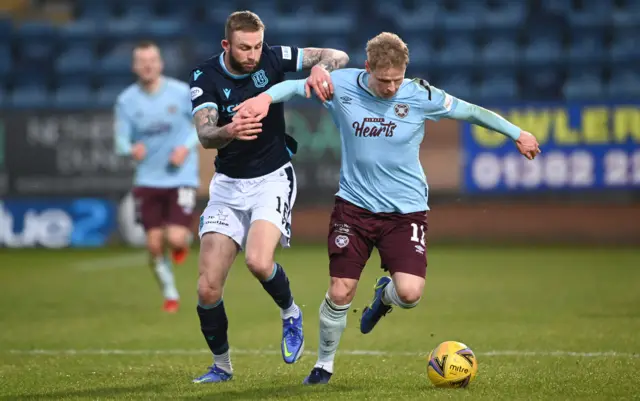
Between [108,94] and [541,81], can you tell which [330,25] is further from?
[108,94]

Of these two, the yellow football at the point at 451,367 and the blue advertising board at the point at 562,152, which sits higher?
the yellow football at the point at 451,367

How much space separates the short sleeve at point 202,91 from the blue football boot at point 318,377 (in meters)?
1.77

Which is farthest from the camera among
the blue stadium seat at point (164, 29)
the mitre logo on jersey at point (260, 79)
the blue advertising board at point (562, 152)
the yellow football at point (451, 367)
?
the blue stadium seat at point (164, 29)

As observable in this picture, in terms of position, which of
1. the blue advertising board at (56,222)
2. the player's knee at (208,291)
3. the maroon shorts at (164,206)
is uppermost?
the player's knee at (208,291)

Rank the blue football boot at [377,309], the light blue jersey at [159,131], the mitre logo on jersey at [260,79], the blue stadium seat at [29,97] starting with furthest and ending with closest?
the blue stadium seat at [29,97] < the light blue jersey at [159,131] < the blue football boot at [377,309] < the mitre logo on jersey at [260,79]

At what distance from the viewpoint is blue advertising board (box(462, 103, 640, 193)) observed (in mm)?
16844

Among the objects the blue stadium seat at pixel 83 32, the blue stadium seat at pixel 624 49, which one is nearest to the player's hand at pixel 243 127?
→ the blue stadium seat at pixel 624 49

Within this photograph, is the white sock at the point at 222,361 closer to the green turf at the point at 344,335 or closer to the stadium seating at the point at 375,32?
the green turf at the point at 344,335

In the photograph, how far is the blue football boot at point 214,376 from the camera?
672cm

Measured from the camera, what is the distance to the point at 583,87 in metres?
18.9

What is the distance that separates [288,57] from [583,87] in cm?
1281

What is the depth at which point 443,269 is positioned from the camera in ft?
47.8

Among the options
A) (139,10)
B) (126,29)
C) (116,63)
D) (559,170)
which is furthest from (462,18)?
(116,63)

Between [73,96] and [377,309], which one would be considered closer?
[377,309]
